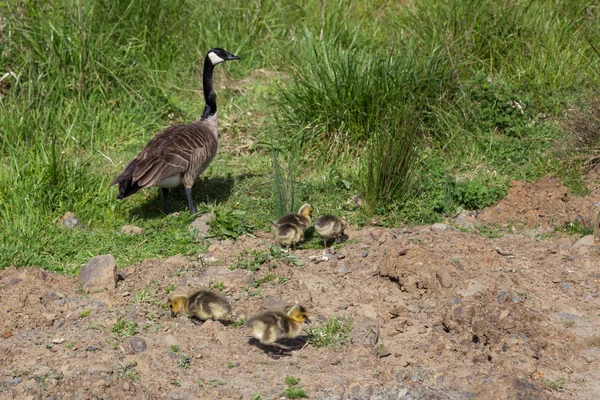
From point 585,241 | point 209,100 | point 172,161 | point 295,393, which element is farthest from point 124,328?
point 585,241

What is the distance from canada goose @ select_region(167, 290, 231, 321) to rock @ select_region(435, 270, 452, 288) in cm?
173

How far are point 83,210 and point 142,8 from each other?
145 inches

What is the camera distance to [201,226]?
310 inches

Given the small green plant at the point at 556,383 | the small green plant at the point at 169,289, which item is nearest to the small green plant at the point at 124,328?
the small green plant at the point at 169,289

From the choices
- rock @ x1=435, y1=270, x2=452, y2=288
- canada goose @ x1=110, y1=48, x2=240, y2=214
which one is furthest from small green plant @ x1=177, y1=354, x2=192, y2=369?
canada goose @ x1=110, y1=48, x2=240, y2=214

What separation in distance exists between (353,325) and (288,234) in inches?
52.9

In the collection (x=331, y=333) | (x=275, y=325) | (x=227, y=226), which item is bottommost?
(x=227, y=226)

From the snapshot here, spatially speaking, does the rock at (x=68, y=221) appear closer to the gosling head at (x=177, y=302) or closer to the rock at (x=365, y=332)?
the gosling head at (x=177, y=302)

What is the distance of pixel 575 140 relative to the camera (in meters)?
8.73

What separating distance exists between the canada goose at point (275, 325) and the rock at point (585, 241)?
2804 millimetres

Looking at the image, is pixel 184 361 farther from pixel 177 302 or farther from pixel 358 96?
pixel 358 96

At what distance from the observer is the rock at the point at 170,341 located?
5941 mm

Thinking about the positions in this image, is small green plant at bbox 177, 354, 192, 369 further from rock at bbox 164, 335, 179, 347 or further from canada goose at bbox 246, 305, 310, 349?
canada goose at bbox 246, 305, 310, 349

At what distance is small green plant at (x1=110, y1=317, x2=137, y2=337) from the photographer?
19.8ft
